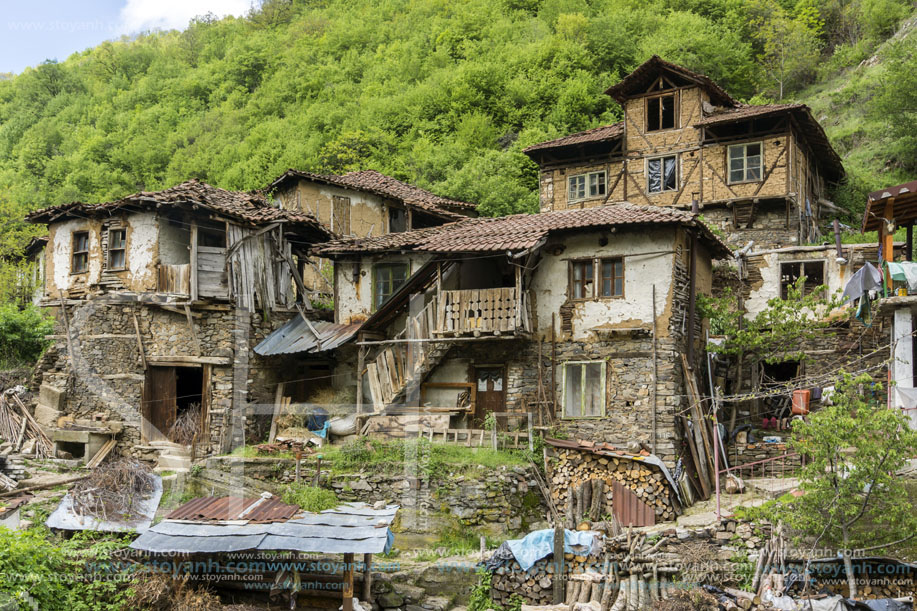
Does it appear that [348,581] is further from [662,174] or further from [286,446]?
[662,174]

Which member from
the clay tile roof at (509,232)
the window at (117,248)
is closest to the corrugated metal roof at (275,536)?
the clay tile roof at (509,232)

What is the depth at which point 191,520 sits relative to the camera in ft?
44.0

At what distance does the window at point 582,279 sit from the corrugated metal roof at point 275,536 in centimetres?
821

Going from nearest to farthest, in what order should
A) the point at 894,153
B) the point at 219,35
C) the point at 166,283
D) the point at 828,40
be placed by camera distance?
the point at 166,283
the point at 894,153
the point at 828,40
the point at 219,35

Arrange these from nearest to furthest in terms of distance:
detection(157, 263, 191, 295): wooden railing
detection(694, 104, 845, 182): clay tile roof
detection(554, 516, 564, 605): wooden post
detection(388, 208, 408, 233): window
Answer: detection(554, 516, 564, 605): wooden post < detection(157, 263, 191, 295): wooden railing < detection(694, 104, 845, 182): clay tile roof < detection(388, 208, 408, 233): window

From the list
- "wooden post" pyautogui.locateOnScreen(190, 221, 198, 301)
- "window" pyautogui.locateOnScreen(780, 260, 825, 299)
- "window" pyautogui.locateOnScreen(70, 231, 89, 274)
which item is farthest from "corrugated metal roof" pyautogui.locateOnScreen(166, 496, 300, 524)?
"window" pyautogui.locateOnScreen(780, 260, 825, 299)

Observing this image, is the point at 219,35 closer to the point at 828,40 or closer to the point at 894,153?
the point at 828,40

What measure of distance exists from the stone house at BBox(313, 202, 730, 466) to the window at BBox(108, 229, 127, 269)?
7.55m

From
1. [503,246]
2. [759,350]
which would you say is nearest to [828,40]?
[759,350]

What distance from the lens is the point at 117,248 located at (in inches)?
855

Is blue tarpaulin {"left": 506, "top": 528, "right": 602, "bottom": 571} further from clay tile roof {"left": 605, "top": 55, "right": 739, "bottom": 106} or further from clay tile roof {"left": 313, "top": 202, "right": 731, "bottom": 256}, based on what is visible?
clay tile roof {"left": 605, "top": 55, "right": 739, "bottom": 106}

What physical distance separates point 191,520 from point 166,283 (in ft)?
31.6

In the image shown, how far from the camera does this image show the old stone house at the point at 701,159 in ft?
83.7

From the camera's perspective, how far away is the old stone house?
25500 millimetres
